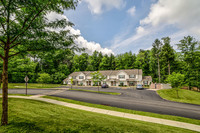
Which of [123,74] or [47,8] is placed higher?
[47,8]

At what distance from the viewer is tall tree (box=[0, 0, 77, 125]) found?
4358mm

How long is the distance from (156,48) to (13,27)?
55719 mm

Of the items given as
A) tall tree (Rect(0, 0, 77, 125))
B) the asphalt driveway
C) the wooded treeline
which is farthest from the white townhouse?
tall tree (Rect(0, 0, 77, 125))

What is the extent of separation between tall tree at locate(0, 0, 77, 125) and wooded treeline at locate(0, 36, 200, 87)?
2.55ft

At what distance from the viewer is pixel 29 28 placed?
503 cm

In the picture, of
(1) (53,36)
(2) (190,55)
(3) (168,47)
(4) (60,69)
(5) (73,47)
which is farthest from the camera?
(4) (60,69)

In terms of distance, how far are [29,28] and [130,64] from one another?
58.8 m

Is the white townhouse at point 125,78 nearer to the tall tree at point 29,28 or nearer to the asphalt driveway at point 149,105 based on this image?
the asphalt driveway at point 149,105

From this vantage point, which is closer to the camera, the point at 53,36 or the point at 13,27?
the point at 13,27

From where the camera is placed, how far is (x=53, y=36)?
545cm

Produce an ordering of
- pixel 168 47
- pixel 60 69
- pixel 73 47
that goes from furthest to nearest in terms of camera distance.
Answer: pixel 60 69, pixel 168 47, pixel 73 47

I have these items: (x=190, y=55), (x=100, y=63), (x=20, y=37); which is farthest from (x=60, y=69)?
(x=190, y=55)

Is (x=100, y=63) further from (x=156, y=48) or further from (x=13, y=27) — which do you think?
(x=13, y=27)

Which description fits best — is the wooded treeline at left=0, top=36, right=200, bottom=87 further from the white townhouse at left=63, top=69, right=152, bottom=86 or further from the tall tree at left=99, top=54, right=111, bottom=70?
the white townhouse at left=63, top=69, right=152, bottom=86
